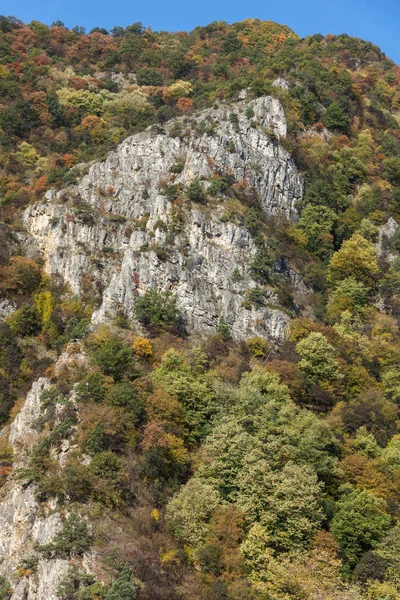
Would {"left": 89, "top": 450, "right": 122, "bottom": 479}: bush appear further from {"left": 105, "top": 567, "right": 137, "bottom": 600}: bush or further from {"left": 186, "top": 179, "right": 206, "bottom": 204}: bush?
{"left": 186, "top": 179, "right": 206, "bottom": 204}: bush

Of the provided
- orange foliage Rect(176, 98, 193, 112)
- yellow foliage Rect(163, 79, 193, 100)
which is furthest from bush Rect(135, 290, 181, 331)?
yellow foliage Rect(163, 79, 193, 100)

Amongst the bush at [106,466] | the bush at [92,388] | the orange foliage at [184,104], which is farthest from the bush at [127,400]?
the orange foliage at [184,104]

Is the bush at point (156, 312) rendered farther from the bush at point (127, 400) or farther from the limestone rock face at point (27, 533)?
the limestone rock face at point (27, 533)

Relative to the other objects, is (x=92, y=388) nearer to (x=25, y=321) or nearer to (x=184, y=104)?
(x=25, y=321)

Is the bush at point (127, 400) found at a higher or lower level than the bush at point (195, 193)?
lower

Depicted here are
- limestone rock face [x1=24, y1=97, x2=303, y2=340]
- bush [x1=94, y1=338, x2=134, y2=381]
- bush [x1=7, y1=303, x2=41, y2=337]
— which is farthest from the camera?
limestone rock face [x1=24, y1=97, x2=303, y2=340]

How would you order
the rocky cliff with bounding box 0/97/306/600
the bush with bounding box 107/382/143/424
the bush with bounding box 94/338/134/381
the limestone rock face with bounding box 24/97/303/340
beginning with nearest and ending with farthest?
the bush with bounding box 107/382/143/424, the bush with bounding box 94/338/134/381, the rocky cliff with bounding box 0/97/306/600, the limestone rock face with bounding box 24/97/303/340
